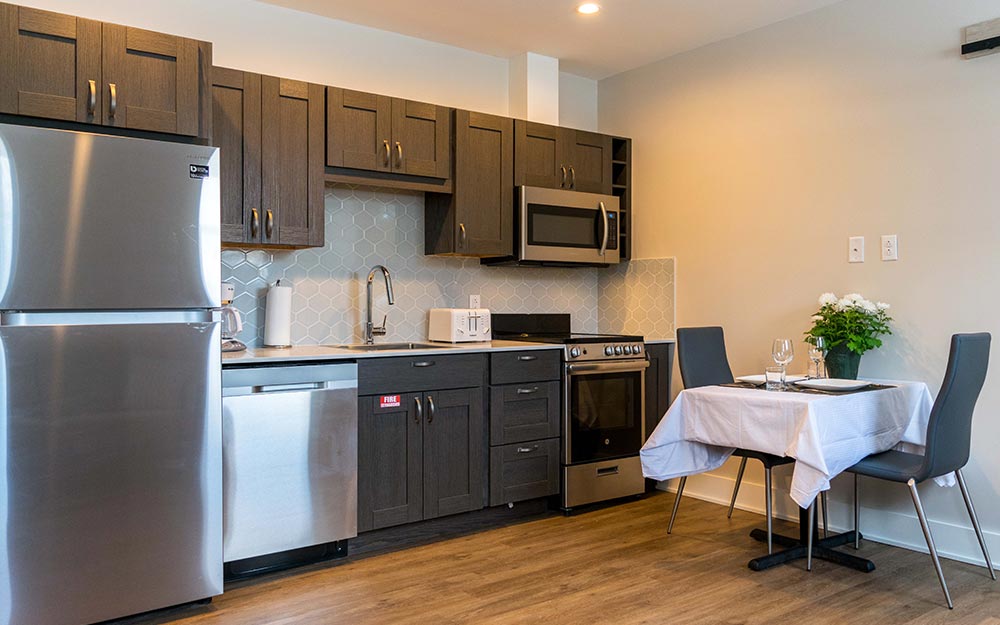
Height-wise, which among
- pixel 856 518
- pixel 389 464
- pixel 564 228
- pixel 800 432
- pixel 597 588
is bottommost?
pixel 597 588

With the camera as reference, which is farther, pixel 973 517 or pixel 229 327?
pixel 229 327

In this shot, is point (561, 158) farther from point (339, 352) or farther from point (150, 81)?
point (150, 81)

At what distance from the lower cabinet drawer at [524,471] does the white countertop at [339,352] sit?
1.64ft

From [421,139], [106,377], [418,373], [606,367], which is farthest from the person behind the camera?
[606,367]

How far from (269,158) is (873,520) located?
3.23 meters

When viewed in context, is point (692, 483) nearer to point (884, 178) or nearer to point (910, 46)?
point (884, 178)

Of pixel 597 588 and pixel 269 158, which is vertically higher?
pixel 269 158

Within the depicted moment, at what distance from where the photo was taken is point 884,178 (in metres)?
3.47

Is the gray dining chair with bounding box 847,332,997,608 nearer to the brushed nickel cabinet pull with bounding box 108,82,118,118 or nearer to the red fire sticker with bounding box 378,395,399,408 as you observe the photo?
the red fire sticker with bounding box 378,395,399,408

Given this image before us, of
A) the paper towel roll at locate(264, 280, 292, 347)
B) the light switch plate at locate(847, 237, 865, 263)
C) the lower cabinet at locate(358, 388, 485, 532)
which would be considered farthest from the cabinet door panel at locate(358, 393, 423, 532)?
the light switch plate at locate(847, 237, 865, 263)

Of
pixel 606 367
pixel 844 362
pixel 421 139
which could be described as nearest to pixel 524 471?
pixel 606 367

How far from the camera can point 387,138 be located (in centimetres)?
367

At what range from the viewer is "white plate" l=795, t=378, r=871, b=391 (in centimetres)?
296

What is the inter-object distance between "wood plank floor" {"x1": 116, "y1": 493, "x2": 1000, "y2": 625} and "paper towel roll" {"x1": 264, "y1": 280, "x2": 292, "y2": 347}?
1.07 metres
